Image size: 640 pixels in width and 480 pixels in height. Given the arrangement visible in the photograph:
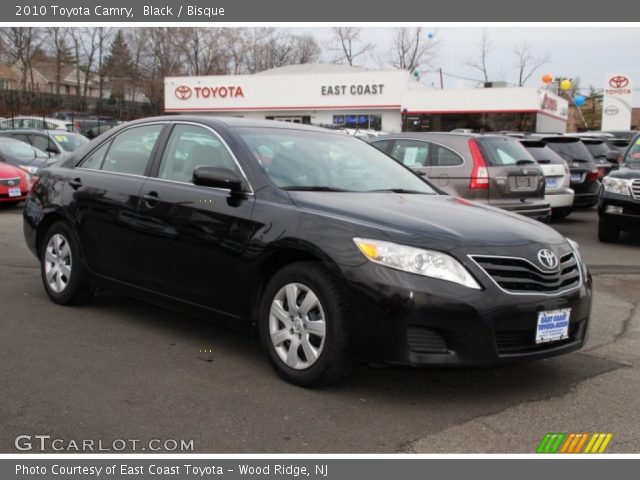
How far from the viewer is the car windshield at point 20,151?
591 inches

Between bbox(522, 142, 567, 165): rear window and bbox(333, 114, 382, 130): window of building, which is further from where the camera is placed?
bbox(333, 114, 382, 130): window of building

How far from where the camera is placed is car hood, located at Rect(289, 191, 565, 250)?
395cm

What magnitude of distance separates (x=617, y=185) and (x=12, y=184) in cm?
1048

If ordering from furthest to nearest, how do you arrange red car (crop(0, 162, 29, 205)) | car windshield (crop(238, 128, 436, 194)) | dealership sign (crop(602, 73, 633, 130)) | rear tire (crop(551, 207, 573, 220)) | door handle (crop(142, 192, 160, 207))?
dealership sign (crop(602, 73, 633, 130))
red car (crop(0, 162, 29, 205))
rear tire (crop(551, 207, 573, 220))
door handle (crop(142, 192, 160, 207))
car windshield (crop(238, 128, 436, 194))

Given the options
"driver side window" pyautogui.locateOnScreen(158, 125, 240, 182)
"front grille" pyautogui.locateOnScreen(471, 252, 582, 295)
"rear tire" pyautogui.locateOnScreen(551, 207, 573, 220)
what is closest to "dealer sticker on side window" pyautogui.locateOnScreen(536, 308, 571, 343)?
"front grille" pyautogui.locateOnScreen(471, 252, 582, 295)

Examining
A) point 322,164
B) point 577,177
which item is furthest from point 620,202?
point 322,164

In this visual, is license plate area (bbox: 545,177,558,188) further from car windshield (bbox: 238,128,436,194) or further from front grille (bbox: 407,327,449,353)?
front grille (bbox: 407,327,449,353)

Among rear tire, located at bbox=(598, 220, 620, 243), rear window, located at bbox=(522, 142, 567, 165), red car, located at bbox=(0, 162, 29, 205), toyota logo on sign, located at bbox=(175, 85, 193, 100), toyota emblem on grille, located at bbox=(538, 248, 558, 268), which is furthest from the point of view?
toyota logo on sign, located at bbox=(175, 85, 193, 100)

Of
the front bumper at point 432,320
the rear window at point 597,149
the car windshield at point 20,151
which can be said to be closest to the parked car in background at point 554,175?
the rear window at point 597,149

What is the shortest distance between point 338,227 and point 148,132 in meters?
2.21

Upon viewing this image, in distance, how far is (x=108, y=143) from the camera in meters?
5.91

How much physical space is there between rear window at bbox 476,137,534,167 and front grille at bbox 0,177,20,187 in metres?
8.53

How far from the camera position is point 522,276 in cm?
398

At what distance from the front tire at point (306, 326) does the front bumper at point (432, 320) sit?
→ 0.11 meters
